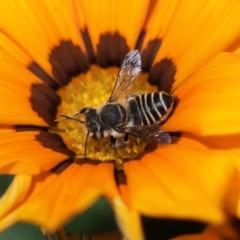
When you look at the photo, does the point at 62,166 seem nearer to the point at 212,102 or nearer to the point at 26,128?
the point at 26,128

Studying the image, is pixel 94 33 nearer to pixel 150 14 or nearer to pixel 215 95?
pixel 150 14

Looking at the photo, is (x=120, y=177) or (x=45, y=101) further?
(x=45, y=101)

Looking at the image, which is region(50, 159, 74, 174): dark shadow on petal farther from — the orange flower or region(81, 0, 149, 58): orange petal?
region(81, 0, 149, 58): orange petal

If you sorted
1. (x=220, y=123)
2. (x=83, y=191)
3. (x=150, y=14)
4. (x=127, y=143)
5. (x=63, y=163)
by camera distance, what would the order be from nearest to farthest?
(x=83, y=191) → (x=220, y=123) → (x=63, y=163) → (x=127, y=143) → (x=150, y=14)

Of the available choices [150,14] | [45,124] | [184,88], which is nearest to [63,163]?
[45,124]

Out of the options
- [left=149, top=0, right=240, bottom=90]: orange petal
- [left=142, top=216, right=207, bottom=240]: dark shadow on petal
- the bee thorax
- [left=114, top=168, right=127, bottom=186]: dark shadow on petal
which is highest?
[left=149, top=0, right=240, bottom=90]: orange petal

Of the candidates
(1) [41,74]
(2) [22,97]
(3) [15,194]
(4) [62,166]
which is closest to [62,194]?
(3) [15,194]

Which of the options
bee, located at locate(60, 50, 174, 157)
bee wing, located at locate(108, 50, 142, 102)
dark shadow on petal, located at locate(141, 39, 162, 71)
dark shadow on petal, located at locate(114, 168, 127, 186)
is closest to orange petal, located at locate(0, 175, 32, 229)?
dark shadow on petal, located at locate(114, 168, 127, 186)
